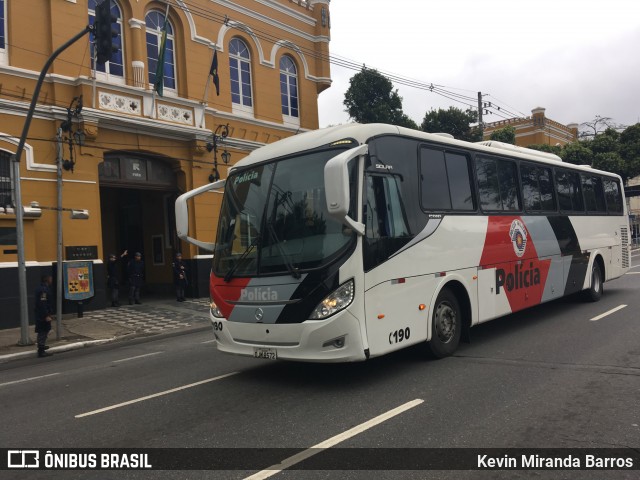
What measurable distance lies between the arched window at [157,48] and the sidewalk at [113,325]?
27.1ft

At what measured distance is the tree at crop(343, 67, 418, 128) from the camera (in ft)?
111

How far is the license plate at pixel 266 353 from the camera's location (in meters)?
5.87

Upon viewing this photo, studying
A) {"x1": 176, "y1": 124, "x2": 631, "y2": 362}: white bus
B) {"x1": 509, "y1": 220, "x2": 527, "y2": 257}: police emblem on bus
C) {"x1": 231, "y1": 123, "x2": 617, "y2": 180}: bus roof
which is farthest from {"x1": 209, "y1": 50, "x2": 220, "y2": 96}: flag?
{"x1": 509, "y1": 220, "x2": 527, "y2": 257}: police emblem on bus

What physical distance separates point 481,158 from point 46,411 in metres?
7.26

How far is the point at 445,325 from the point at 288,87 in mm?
18645

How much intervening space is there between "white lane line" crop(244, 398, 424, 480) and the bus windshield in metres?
1.74

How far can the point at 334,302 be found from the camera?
5590 millimetres

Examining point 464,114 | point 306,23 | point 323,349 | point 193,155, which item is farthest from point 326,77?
point 323,349

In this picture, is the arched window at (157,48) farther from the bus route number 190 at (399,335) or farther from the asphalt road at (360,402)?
the bus route number 190 at (399,335)

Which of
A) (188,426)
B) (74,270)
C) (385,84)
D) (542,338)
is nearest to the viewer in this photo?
(188,426)

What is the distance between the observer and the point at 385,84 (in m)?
33.9

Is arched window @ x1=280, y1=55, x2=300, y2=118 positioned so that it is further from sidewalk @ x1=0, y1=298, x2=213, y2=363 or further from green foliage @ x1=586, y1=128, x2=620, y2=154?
green foliage @ x1=586, y1=128, x2=620, y2=154

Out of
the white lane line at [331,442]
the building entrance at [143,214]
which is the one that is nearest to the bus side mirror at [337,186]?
the white lane line at [331,442]

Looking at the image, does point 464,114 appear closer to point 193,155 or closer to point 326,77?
point 326,77
